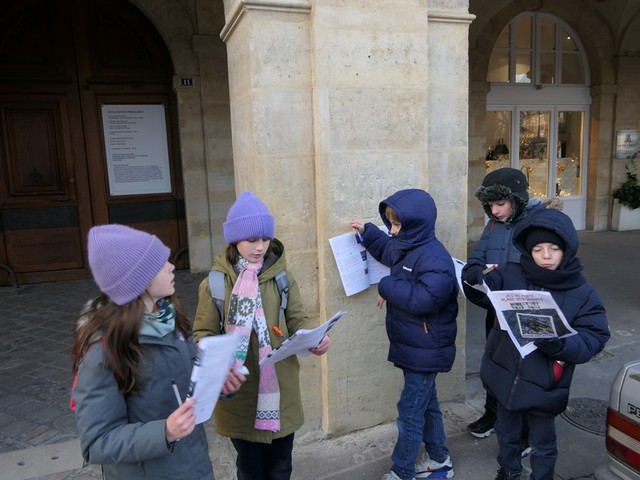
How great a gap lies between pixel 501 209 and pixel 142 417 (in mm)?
2474

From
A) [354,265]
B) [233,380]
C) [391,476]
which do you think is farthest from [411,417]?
[233,380]

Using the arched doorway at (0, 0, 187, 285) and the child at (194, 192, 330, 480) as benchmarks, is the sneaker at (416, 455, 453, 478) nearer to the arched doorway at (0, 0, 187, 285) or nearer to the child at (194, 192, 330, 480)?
the child at (194, 192, 330, 480)

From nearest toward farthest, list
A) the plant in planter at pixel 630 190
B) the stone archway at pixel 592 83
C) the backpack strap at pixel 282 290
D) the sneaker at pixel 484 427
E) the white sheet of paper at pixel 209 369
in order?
the white sheet of paper at pixel 209 369 < the backpack strap at pixel 282 290 < the sneaker at pixel 484 427 < the stone archway at pixel 592 83 < the plant in planter at pixel 630 190

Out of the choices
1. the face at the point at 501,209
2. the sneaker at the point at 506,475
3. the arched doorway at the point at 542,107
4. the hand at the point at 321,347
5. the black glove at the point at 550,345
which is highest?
the arched doorway at the point at 542,107

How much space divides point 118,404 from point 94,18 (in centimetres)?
779

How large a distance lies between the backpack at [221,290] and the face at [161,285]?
1.88 ft

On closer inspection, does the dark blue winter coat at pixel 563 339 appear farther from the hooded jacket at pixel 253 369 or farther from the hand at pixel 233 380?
the hand at pixel 233 380

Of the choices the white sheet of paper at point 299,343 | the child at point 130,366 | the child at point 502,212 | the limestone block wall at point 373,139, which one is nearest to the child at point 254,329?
the white sheet of paper at point 299,343

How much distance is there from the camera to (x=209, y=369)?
4.95 ft

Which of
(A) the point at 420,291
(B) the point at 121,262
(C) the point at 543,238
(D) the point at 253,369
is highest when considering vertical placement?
(B) the point at 121,262

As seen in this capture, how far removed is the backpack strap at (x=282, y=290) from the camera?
7.69ft

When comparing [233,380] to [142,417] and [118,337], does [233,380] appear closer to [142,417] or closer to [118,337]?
[142,417]

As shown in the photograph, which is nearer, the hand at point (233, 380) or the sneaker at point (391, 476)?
the hand at point (233, 380)

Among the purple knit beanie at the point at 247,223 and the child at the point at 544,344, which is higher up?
the purple knit beanie at the point at 247,223
